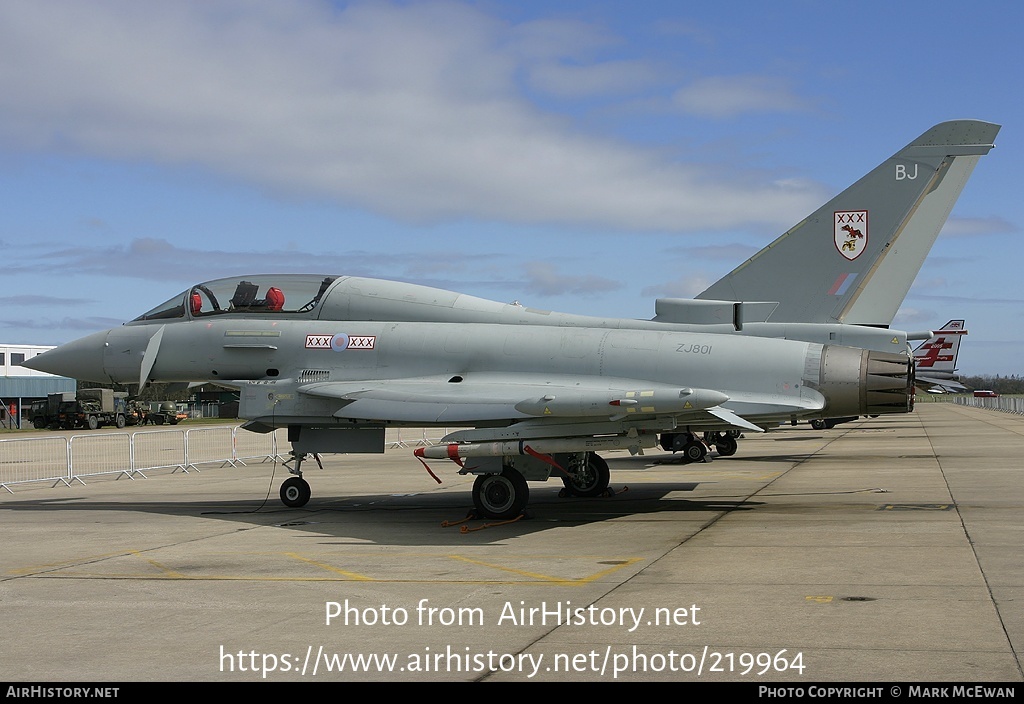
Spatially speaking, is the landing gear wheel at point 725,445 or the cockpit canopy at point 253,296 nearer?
the cockpit canopy at point 253,296

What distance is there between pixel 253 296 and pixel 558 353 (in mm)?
5151

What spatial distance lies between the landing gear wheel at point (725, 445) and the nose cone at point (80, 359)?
1566cm

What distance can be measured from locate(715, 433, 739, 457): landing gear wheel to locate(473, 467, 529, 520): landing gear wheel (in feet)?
44.6

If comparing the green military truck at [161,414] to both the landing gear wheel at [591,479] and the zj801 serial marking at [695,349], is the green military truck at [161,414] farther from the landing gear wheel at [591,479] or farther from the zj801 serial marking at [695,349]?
the zj801 serial marking at [695,349]

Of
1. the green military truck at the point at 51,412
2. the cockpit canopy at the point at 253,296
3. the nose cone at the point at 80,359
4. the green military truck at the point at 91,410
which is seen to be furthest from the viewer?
the green military truck at the point at 51,412

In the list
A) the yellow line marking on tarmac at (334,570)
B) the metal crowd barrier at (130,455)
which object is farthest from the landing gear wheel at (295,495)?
the metal crowd barrier at (130,455)

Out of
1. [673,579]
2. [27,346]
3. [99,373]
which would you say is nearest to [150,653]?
[673,579]

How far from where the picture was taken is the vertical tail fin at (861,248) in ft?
44.4

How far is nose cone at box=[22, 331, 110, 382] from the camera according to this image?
15617 mm

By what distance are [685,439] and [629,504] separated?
8399 millimetres

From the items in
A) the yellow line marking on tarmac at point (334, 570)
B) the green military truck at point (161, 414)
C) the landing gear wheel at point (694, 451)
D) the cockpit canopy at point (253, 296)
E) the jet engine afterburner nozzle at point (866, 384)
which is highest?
the cockpit canopy at point (253, 296)

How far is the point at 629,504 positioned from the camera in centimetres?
1477

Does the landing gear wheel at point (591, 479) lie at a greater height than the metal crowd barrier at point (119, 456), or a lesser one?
greater
